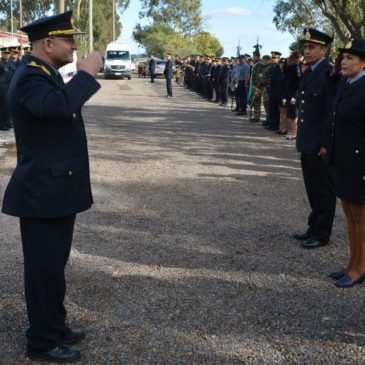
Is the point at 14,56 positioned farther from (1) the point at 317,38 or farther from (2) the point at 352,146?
(2) the point at 352,146

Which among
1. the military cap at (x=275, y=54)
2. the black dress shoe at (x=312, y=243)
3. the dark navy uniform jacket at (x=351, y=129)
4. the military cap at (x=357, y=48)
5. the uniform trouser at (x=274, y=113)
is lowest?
the black dress shoe at (x=312, y=243)

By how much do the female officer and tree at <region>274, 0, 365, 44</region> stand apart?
1285cm

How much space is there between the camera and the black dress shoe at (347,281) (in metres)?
4.41

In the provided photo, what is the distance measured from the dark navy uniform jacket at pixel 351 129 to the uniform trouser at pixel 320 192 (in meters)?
0.91

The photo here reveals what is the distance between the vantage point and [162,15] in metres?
80.0

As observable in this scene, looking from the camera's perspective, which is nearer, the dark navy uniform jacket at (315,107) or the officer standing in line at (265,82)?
the dark navy uniform jacket at (315,107)

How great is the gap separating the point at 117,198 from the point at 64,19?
14.3 ft

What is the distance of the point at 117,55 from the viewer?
4256 centimetres

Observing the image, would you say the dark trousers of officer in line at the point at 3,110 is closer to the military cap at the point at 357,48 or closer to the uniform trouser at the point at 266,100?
the uniform trouser at the point at 266,100

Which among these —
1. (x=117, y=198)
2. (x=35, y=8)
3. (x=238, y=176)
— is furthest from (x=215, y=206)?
(x=35, y=8)

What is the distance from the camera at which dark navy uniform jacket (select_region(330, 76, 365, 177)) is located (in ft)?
13.8

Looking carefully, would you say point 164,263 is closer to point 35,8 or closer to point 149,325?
point 149,325

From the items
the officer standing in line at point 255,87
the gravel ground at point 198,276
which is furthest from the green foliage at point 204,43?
the gravel ground at point 198,276

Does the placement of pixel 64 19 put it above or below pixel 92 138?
above
